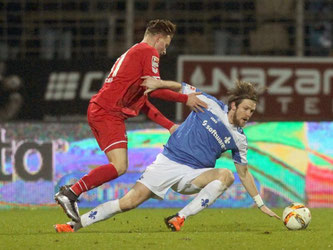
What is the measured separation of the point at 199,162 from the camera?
705cm

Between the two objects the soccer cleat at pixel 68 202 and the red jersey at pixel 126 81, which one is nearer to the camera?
the soccer cleat at pixel 68 202

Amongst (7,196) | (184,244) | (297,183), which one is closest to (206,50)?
(297,183)

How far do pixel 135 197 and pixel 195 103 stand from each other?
79 centimetres

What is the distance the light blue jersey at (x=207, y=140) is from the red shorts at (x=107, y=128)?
0.35 metres

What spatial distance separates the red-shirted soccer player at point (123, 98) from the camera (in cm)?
705

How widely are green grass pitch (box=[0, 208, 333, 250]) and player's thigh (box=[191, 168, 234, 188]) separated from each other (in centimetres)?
35

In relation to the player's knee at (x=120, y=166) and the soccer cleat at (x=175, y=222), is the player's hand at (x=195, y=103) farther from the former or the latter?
the soccer cleat at (x=175, y=222)

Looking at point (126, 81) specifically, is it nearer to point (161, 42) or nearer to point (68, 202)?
point (161, 42)

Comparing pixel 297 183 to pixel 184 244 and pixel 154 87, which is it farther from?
pixel 184 244

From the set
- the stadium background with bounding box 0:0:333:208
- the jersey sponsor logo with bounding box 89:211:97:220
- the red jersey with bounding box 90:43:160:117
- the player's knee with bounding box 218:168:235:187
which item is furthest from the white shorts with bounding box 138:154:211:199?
the stadium background with bounding box 0:0:333:208

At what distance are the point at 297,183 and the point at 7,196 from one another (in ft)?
9.98

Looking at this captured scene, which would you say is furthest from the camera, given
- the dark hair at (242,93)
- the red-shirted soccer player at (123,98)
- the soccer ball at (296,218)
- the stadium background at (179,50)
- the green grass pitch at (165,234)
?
the stadium background at (179,50)

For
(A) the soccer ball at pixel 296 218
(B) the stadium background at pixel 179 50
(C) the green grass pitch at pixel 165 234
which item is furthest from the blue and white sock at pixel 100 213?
(B) the stadium background at pixel 179 50

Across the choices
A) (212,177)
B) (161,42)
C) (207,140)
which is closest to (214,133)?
(207,140)
